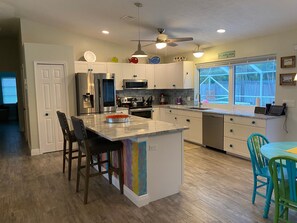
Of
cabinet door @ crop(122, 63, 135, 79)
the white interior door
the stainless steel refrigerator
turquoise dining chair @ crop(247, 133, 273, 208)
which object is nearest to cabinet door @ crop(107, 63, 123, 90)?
cabinet door @ crop(122, 63, 135, 79)

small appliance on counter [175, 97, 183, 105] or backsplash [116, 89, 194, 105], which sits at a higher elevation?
backsplash [116, 89, 194, 105]

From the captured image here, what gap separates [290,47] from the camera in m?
4.09

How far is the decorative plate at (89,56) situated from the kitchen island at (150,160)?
322 centimetres

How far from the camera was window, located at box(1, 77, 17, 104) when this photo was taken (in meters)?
10.2

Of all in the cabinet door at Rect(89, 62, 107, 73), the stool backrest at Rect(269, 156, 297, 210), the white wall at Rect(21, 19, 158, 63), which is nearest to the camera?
the stool backrest at Rect(269, 156, 297, 210)

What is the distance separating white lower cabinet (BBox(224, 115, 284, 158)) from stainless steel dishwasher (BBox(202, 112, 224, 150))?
105 mm

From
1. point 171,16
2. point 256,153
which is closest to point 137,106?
point 171,16

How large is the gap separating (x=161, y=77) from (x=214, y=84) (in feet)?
5.02

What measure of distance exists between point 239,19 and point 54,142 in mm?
4479

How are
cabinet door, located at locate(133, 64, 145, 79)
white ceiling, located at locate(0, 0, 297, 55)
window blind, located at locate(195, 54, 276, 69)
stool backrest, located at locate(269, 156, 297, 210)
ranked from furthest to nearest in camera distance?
1. cabinet door, located at locate(133, 64, 145, 79)
2. window blind, located at locate(195, 54, 276, 69)
3. white ceiling, located at locate(0, 0, 297, 55)
4. stool backrest, located at locate(269, 156, 297, 210)

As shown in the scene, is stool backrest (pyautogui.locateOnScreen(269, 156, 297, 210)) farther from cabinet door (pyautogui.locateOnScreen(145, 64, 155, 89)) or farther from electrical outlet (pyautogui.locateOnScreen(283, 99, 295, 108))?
cabinet door (pyautogui.locateOnScreen(145, 64, 155, 89))

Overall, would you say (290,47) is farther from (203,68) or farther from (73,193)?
(73,193)

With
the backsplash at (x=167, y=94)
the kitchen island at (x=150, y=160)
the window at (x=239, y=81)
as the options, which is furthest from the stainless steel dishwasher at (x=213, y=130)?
the kitchen island at (x=150, y=160)

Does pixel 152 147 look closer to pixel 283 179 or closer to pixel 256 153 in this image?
pixel 256 153
